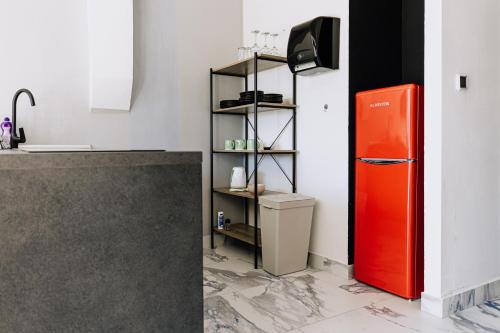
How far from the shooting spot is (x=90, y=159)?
1.08 m

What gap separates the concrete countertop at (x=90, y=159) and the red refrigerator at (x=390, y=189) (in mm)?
1789

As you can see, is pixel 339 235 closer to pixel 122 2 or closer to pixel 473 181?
pixel 473 181

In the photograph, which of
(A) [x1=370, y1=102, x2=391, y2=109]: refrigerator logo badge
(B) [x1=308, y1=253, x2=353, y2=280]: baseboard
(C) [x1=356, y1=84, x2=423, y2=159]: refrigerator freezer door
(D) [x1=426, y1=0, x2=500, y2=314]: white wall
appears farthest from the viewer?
(B) [x1=308, y1=253, x2=353, y2=280]: baseboard

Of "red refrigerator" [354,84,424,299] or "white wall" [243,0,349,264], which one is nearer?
"red refrigerator" [354,84,424,299]

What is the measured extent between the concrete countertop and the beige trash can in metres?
1.92

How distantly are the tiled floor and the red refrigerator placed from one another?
0.18 metres

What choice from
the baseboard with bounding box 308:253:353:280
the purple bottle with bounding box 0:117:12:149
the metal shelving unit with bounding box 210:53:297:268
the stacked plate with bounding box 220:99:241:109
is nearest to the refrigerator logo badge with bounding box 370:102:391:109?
the metal shelving unit with bounding box 210:53:297:268

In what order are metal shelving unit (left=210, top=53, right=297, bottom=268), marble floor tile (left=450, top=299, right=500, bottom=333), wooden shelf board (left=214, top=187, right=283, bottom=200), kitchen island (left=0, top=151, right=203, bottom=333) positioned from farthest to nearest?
wooden shelf board (left=214, top=187, right=283, bottom=200) < metal shelving unit (left=210, top=53, right=297, bottom=268) < marble floor tile (left=450, top=299, right=500, bottom=333) < kitchen island (left=0, top=151, right=203, bottom=333)

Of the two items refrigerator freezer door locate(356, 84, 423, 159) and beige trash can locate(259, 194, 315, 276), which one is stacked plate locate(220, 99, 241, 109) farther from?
refrigerator freezer door locate(356, 84, 423, 159)

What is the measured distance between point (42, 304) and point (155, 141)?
2846 millimetres

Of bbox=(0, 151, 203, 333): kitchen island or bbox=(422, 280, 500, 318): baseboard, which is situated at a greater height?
bbox=(0, 151, 203, 333): kitchen island

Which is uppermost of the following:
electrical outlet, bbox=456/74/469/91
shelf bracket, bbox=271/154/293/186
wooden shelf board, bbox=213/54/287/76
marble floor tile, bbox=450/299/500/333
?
wooden shelf board, bbox=213/54/287/76

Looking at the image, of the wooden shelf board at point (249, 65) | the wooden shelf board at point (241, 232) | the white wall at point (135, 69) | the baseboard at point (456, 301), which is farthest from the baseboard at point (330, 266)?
the wooden shelf board at point (249, 65)

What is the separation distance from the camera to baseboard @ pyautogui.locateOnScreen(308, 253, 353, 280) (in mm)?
3070
